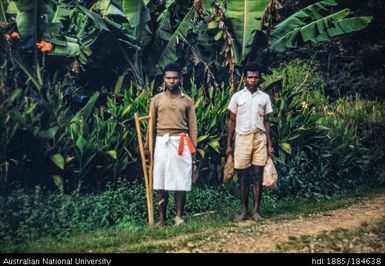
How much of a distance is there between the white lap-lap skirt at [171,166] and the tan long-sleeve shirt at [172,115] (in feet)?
0.39

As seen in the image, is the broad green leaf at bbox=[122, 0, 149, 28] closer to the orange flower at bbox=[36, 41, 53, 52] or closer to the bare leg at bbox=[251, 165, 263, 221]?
the orange flower at bbox=[36, 41, 53, 52]

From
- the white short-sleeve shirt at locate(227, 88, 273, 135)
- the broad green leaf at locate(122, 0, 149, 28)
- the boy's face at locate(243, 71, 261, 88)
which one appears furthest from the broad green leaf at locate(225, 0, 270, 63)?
the white short-sleeve shirt at locate(227, 88, 273, 135)

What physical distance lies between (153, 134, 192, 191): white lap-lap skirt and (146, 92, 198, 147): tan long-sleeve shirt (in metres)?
0.12

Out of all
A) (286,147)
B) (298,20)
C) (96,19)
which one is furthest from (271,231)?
(298,20)

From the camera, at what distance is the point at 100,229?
6.64m

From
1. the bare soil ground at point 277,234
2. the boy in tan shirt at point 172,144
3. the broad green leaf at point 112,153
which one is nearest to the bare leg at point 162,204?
the boy in tan shirt at point 172,144

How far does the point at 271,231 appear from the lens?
6.26 m

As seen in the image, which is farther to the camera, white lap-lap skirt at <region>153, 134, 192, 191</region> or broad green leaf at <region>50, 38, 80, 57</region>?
broad green leaf at <region>50, 38, 80, 57</region>

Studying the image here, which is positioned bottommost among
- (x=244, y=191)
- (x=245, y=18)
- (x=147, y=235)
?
(x=147, y=235)

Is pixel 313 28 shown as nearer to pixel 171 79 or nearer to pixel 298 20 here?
pixel 298 20

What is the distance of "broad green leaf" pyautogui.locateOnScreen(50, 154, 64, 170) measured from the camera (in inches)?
282

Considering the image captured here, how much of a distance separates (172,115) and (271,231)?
6.36 ft
